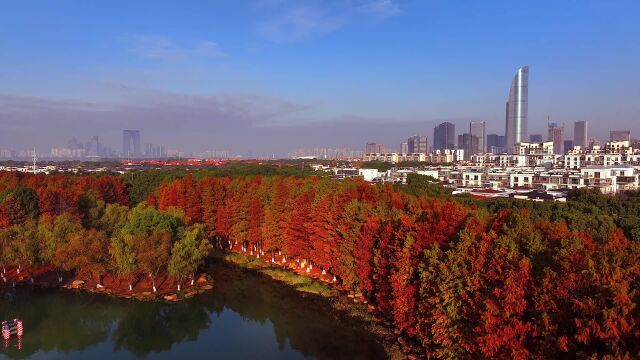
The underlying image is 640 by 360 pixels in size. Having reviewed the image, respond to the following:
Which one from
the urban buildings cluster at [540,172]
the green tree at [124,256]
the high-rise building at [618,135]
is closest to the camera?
the green tree at [124,256]

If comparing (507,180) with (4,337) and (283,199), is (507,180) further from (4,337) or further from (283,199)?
(4,337)

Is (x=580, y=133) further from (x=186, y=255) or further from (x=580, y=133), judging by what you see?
(x=186, y=255)

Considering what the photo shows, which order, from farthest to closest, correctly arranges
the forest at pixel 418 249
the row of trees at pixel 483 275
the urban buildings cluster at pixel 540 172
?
1. the urban buildings cluster at pixel 540 172
2. the forest at pixel 418 249
3. the row of trees at pixel 483 275

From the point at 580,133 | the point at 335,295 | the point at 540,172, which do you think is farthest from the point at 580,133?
the point at 335,295

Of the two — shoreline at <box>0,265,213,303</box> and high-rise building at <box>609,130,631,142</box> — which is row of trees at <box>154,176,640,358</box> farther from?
high-rise building at <box>609,130,631,142</box>

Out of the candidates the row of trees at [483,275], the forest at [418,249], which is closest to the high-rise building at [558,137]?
the forest at [418,249]

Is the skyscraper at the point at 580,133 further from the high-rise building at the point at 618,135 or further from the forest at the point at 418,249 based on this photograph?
the forest at the point at 418,249
